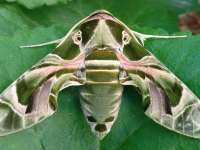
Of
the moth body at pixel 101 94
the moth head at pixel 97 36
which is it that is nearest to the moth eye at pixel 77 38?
the moth head at pixel 97 36

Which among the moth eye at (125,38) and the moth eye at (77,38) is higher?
the moth eye at (77,38)

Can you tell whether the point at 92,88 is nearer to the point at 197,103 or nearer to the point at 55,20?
the point at 197,103

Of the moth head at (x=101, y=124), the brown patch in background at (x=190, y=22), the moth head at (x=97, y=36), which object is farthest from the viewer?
the brown patch in background at (x=190, y=22)

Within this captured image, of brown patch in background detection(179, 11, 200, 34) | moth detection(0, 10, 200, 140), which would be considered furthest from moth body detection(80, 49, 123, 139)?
brown patch in background detection(179, 11, 200, 34)

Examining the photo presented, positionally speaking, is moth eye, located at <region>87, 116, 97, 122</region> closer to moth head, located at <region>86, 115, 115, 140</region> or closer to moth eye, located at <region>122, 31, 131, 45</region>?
moth head, located at <region>86, 115, 115, 140</region>

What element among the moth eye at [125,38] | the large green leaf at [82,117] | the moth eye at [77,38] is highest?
the moth eye at [77,38]

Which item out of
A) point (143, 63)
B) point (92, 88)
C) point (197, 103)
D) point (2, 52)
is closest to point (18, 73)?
point (2, 52)

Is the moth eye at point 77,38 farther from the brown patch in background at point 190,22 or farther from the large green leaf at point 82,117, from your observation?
the brown patch in background at point 190,22
